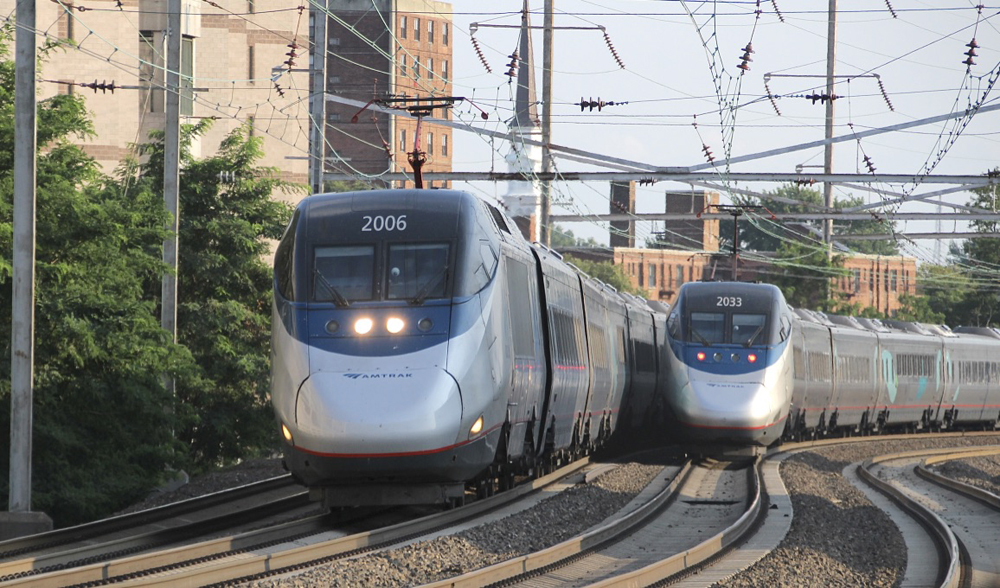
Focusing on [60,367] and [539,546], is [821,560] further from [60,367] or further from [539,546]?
[60,367]

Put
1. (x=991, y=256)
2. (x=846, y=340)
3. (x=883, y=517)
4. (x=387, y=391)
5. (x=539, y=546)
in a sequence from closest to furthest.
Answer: (x=387, y=391), (x=539, y=546), (x=883, y=517), (x=846, y=340), (x=991, y=256)

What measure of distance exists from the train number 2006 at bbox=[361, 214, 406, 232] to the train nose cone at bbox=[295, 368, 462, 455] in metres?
1.69

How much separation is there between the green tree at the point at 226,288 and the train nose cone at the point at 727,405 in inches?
319

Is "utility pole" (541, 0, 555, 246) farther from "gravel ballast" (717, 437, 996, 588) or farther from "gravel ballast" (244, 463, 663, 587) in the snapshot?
"gravel ballast" (244, 463, 663, 587)

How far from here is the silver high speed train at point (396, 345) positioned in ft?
42.0

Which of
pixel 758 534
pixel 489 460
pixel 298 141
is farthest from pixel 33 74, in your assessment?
pixel 298 141

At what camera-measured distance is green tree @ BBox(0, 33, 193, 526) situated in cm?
1942

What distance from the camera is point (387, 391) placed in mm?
12781

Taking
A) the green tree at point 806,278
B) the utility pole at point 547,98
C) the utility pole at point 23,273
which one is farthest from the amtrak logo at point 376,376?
the green tree at point 806,278

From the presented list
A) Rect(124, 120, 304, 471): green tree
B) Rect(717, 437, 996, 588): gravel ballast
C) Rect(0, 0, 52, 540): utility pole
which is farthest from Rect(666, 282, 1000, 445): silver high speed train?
Rect(0, 0, 52, 540): utility pole

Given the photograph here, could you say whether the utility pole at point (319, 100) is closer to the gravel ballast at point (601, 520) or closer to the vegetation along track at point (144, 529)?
the gravel ballast at point (601, 520)

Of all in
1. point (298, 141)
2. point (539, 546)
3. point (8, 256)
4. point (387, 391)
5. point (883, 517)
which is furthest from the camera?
point (298, 141)

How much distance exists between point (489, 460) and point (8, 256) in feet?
28.7

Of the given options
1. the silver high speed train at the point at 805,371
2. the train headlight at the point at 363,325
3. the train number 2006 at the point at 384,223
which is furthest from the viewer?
the silver high speed train at the point at 805,371
